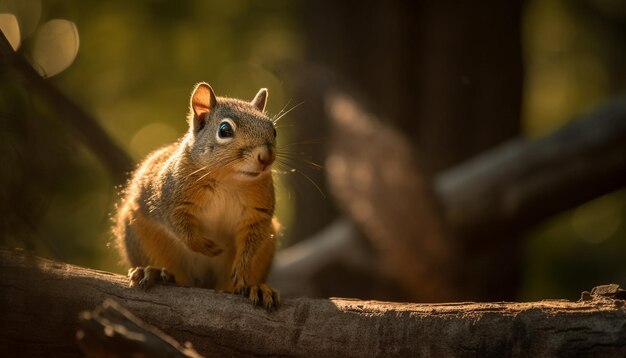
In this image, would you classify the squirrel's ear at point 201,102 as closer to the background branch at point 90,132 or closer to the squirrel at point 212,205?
the squirrel at point 212,205

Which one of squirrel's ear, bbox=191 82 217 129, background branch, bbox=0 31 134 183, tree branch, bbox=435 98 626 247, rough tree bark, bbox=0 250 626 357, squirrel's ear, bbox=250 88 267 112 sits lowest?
rough tree bark, bbox=0 250 626 357

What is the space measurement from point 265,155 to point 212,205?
52 centimetres

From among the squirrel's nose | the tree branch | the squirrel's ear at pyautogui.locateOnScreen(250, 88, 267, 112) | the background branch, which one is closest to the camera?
the squirrel's nose

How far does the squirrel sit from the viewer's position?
3.57 meters

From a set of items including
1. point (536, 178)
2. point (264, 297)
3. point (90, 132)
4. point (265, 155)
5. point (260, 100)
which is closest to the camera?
point (264, 297)

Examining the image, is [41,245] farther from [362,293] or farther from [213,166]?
[362,293]

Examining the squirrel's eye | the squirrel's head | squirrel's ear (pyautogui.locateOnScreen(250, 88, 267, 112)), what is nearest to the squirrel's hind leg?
the squirrel's head

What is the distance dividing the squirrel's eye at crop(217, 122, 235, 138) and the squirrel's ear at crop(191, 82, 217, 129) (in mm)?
261

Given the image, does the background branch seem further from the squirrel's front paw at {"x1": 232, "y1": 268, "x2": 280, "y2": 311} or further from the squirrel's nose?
the squirrel's front paw at {"x1": 232, "y1": 268, "x2": 280, "y2": 311}

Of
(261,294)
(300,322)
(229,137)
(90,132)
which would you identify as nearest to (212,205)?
(229,137)

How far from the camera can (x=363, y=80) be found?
8.62 meters

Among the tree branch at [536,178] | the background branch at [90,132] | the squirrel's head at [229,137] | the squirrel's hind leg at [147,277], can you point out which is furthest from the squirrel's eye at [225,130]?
the tree branch at [536,178]

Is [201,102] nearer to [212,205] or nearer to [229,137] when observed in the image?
[229,137]

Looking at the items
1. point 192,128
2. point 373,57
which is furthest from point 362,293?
point 192,128
